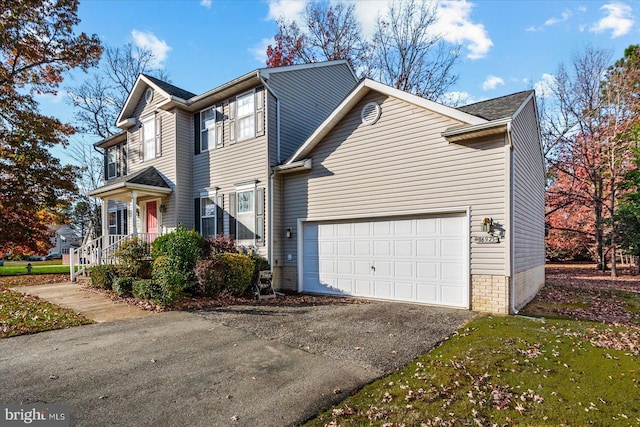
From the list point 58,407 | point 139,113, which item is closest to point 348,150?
point 58,407

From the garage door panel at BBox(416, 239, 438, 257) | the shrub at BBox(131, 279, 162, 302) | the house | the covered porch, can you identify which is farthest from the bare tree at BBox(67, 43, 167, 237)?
the garage door panel at BBox(416, 239, 438, 257)

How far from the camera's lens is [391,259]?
30.7 ft

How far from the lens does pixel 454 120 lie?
8234 mm

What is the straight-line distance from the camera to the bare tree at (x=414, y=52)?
20.6 metres

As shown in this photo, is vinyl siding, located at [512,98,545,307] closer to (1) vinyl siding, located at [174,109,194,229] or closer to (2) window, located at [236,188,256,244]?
(2) window, located at [236,188,256,244]

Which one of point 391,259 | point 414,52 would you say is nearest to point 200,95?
point 391,259

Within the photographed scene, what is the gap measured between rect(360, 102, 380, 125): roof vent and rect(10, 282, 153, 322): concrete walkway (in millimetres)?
7469

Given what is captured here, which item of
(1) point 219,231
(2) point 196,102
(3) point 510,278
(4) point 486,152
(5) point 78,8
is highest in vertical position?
(5) point 78,8

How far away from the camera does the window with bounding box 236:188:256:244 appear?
1156 cm

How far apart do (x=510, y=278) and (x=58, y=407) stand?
7936mm

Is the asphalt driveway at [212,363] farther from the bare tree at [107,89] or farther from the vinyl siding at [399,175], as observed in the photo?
the bare tree at [107,89]

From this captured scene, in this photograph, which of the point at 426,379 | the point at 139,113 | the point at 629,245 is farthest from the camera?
the point at 629,245

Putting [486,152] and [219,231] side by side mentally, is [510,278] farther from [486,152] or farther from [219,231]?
[219,231]

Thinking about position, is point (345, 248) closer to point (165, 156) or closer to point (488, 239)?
point (488, 239)
